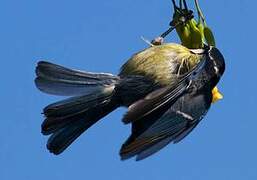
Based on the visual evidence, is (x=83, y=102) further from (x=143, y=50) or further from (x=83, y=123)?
(x=143, y=50)

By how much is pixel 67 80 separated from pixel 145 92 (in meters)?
0.36

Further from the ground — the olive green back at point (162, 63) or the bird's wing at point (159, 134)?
the olive green back at point (162, 63)

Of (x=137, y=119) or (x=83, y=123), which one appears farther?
(x=83, y=123)

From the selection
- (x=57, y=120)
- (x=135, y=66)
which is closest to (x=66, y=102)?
(x=57, y=120)

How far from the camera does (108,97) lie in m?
3.19

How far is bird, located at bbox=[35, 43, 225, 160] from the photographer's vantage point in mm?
2953

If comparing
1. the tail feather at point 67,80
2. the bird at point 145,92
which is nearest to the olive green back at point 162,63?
the bird at point 145,92

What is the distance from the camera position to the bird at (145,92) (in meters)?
2.95

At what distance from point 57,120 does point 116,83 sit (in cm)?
33

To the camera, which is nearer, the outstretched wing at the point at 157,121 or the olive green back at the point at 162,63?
the outstretched wing at the point at 157,121

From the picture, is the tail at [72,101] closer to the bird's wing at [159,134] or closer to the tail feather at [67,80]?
the tail feather at [67,80]

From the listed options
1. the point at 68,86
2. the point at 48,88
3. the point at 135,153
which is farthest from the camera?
the point at 68,86

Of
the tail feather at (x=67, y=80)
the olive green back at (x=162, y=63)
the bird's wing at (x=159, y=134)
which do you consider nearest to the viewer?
the bird's wing at (x=159, y=134)

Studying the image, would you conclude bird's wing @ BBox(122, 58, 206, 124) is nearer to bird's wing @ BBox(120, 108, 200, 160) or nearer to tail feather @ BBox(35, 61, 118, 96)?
bird's wing @ BBox(120, 108, 200, 160)
